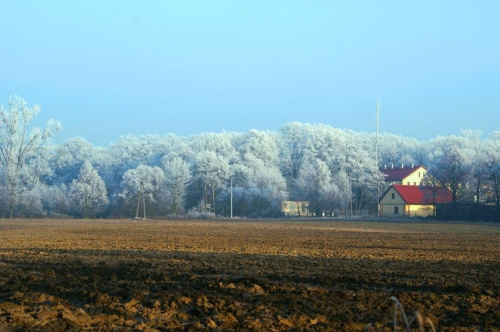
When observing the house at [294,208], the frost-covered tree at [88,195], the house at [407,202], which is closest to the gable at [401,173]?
the house at [294,208]

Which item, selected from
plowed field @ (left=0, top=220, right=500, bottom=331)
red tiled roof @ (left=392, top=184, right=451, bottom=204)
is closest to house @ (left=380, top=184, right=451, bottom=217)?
red tiled roof @ (left=392, top=184, right=451, bottom=204)

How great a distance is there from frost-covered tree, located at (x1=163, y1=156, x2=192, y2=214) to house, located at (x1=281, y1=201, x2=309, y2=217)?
14.6 meters

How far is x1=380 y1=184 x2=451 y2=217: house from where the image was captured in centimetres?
9219

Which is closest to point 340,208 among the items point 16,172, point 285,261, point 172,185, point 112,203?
point 172,185

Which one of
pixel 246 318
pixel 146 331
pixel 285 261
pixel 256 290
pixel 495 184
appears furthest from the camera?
pixel 495 184

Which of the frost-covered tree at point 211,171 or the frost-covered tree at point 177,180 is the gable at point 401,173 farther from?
the frost-covered tree at point 177,180

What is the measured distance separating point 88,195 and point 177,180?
12862 millimetres

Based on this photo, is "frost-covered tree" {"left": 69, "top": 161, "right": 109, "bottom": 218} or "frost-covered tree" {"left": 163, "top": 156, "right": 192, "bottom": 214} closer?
"frost-covered tree" {"left": 69, "top": 161, "right": 109, "bottom": 218}

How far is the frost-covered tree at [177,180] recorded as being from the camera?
98188mm

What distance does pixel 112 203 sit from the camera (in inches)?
3856

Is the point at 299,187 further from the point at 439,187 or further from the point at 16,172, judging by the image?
the point at 16,172

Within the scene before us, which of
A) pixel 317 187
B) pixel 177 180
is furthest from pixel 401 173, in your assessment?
pixel 177 180

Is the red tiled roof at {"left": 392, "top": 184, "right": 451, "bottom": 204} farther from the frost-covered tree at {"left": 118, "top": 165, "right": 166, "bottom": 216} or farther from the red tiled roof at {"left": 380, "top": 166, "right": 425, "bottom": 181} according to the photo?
the frost-covered tree at {"left": 118, "top": 165, "right": 166, "bottom": 216}

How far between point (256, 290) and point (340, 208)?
85723 millimetres
